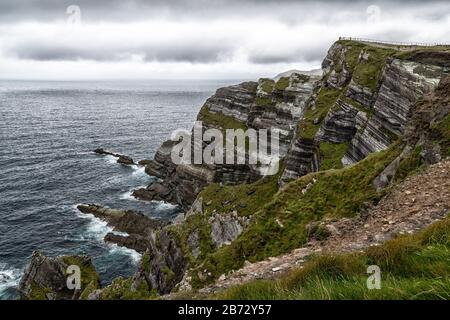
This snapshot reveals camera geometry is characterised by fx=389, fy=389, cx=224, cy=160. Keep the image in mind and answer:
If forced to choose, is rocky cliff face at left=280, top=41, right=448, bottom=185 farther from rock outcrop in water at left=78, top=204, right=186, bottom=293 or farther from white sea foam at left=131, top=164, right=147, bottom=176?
white sea foam at left=131, top=164, right=147, bottom=176

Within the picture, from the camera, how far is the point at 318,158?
57594mm

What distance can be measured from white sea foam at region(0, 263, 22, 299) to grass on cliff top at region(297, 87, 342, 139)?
47.9m

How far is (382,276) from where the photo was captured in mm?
9836

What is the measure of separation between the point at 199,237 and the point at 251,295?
35.6 m

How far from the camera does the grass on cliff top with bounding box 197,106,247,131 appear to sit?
92.2m

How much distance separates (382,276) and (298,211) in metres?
16.2

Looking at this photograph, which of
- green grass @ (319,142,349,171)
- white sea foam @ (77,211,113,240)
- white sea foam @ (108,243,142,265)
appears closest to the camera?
green grass @ (319,142,349,171)

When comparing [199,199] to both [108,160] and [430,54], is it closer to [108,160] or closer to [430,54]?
[430,54]

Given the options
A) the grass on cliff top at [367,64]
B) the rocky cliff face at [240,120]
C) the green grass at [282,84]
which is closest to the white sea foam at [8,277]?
the rocky cliff face at [240,120]

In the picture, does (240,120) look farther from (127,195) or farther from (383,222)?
(383,222)

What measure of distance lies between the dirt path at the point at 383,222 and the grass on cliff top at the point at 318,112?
4271 cm

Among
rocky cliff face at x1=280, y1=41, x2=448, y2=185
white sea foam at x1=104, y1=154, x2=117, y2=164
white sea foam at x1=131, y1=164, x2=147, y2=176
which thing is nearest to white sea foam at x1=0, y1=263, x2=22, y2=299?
rocky cliff face at x1=280, y1=41, x2=448, y2=185

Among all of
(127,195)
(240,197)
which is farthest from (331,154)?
(127,195)

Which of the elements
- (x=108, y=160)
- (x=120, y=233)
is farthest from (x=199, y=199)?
(x=108, y=160)
